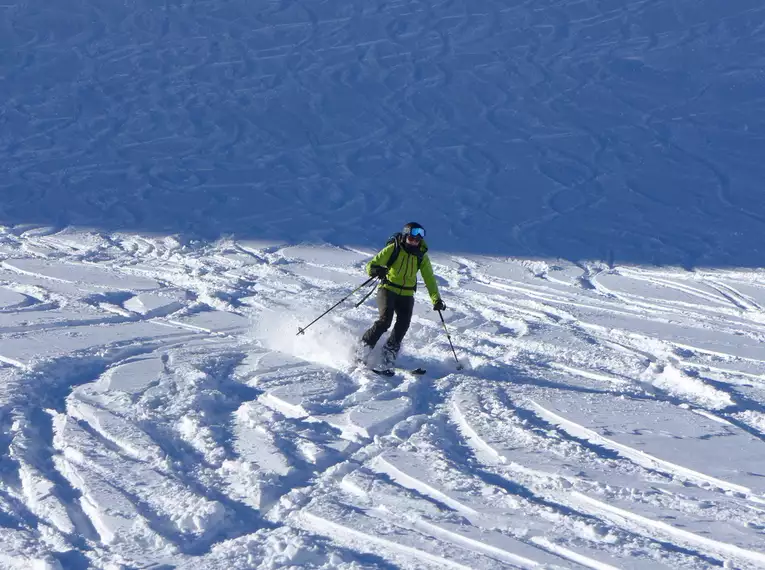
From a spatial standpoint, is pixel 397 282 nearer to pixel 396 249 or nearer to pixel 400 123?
pixel 396 249

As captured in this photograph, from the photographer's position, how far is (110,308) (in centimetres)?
1048

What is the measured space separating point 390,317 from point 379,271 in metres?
0.50

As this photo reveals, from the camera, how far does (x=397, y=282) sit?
8.15 m

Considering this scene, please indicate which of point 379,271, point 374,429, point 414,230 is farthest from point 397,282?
point 374,429

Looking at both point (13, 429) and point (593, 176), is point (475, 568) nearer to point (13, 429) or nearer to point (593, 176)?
point (13, 429)

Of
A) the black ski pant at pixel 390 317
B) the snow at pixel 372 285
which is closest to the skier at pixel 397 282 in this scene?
the black ski pant at pixel 390 317

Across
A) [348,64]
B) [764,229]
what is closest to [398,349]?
[764,229]

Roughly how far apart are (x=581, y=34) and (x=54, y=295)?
1547 centimetres

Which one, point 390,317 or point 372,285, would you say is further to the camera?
point 372,285

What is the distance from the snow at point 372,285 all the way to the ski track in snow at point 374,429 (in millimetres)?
31

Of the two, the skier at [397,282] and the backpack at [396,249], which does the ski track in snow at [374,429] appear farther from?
the backpack at [396,249]

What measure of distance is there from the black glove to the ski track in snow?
89 cm

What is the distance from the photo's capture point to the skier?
26.3ft

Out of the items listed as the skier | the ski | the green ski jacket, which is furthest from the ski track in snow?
the green ski jacket
